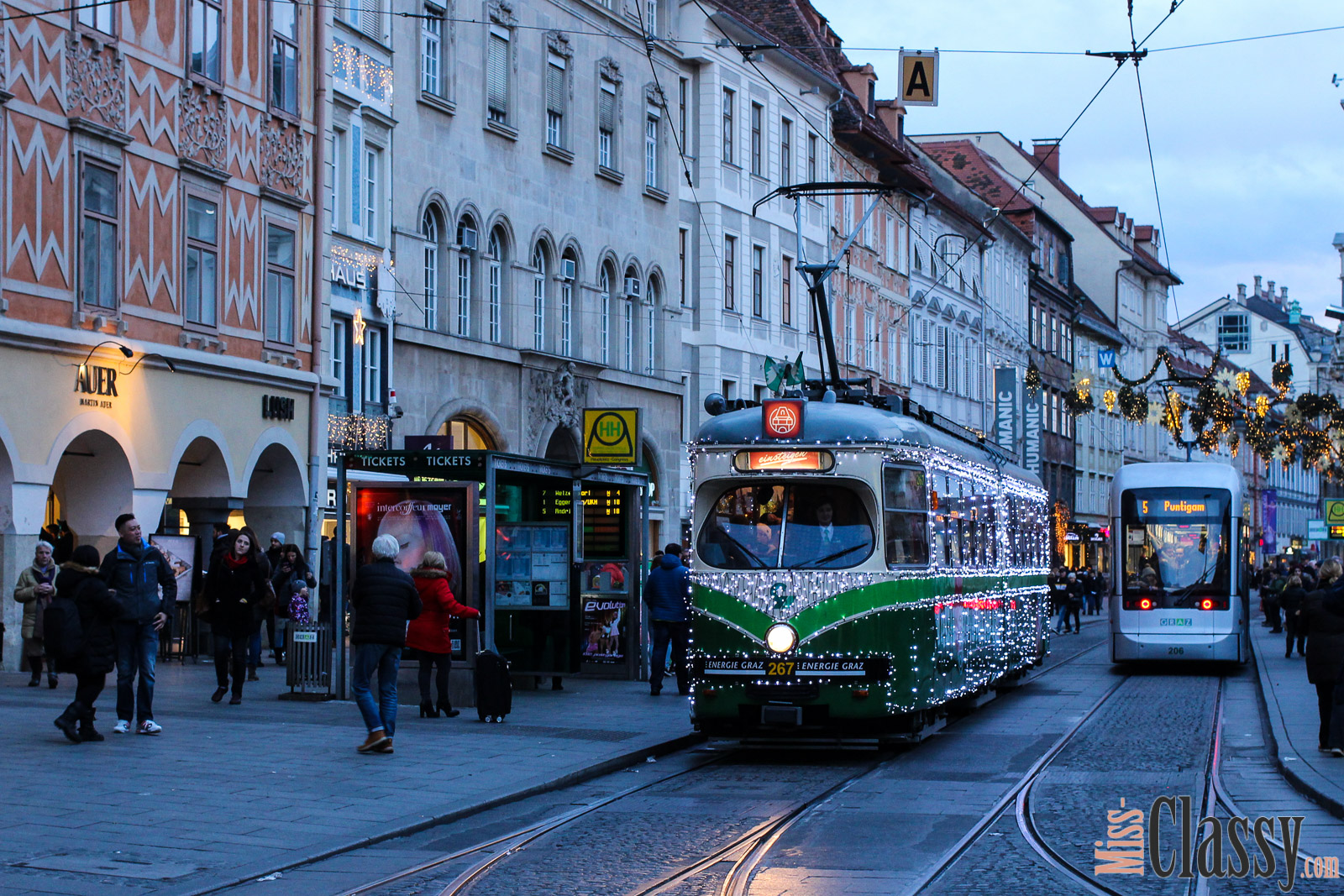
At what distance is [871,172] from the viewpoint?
5697cm

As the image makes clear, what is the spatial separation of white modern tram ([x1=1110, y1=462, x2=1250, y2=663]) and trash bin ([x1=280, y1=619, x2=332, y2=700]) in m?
13.8

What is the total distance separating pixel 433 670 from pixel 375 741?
13.2 feet

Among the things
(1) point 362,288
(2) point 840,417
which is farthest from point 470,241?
(2) point 840,417

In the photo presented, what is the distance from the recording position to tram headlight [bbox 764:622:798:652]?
1561cm

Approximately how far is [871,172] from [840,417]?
4183cm

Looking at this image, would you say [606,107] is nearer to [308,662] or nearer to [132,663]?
[308,662]

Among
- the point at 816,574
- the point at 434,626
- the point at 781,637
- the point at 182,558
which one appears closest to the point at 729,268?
the point at 182,558

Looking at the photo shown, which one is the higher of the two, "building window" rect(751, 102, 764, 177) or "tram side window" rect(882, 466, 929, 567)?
"building window" rect(751, 102, 764, 177)

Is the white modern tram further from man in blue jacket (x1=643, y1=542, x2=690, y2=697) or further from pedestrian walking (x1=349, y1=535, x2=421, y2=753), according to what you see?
pedestrian walking (x1=349, y1=535, x2=421, y2=753)

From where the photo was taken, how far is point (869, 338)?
56125 mm

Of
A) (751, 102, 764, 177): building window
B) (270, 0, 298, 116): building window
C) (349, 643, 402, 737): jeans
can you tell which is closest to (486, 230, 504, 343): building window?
(270, 0, 298, 116): building window

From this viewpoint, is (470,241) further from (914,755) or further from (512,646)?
(914,755)

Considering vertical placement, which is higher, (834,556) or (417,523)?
(417,523)

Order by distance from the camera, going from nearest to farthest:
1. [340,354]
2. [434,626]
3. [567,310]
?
Result: [434,626] → [340,354] → [567,310]
